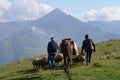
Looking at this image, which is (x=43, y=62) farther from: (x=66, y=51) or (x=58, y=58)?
(x=66, y=51)

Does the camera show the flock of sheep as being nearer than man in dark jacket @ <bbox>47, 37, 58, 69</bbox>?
No

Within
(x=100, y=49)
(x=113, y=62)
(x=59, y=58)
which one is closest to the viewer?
(x=113, y=62)

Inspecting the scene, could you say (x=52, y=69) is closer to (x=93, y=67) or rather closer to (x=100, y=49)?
(x=93, y=67)

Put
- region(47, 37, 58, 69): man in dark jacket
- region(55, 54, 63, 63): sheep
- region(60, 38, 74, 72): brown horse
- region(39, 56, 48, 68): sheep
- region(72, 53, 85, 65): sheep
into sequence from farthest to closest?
region(55, 54, 63, 63): sheep, region(39, 56, 48, 68): sheep, region(72, 53, 85, 65): sheep, region(47, 37, 58, 69): man in dark jacket, region(60, 38, 74, 72): brown horse

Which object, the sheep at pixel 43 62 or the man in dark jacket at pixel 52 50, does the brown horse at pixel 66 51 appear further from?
the sheep at pixel 43 62

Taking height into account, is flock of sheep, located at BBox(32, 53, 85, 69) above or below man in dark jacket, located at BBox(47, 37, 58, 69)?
below

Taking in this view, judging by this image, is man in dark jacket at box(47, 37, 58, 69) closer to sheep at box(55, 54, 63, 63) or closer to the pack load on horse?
sheep at box(55, 54, 63, 63)

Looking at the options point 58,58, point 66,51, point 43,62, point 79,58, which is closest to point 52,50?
point 79,58

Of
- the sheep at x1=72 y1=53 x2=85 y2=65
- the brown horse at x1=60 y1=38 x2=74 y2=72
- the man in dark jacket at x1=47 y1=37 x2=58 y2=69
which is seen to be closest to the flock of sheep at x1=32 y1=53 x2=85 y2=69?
the sheep at x1=72 y1=53 x2=85 y2=65

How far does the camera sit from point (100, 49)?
5734 cm

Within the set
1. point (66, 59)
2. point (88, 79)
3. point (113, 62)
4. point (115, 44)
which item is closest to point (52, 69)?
point (66, 59)

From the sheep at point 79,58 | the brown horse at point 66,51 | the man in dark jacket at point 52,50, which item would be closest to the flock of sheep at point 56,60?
the sheep at point 79,58

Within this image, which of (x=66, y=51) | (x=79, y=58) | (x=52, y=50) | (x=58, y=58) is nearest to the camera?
(x=66, y=51)

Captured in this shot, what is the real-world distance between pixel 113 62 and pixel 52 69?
6006mm
